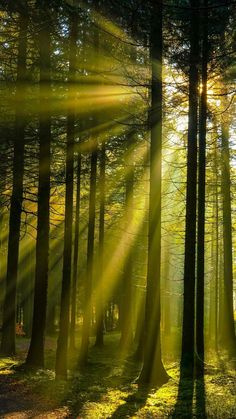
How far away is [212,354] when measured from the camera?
1688 cm

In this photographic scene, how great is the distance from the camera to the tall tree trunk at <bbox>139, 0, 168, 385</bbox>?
1124 centimetres

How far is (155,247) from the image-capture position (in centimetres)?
1133

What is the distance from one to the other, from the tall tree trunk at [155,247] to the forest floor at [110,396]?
1.80 ft

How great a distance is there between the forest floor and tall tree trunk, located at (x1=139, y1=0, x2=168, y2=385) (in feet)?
1.80

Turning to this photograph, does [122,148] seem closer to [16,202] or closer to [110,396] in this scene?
[16,202]

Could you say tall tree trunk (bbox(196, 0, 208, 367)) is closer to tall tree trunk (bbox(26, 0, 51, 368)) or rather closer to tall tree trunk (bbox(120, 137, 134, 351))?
tall tree trunk (bbox(26, 0, 51, 368))

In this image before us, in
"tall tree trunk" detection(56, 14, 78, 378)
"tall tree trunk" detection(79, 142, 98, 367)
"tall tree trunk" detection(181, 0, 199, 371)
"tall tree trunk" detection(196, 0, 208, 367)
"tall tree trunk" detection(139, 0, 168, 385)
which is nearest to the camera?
"tall tree trunk" detection(139, 0, 168, 385)

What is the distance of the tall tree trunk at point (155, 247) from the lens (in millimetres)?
11242

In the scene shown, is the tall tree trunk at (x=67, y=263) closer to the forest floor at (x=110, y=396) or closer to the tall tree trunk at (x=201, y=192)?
the forest floor at (x=110, y=396)

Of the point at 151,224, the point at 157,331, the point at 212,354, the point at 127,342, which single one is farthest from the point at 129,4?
the point at 127,342

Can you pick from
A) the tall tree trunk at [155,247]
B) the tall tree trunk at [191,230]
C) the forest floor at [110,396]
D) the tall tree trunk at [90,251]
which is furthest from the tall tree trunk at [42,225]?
the tall tree trunk at [191,230]

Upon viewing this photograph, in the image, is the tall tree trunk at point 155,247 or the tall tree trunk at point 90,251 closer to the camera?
the tall tree trunk at point 155,247

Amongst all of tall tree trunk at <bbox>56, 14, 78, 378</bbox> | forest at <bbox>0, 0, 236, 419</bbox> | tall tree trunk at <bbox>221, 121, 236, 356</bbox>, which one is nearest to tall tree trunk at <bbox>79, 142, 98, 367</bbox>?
forest at <bbox>0, 0, 236, 419</bbox>

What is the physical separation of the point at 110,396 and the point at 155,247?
3.51m
